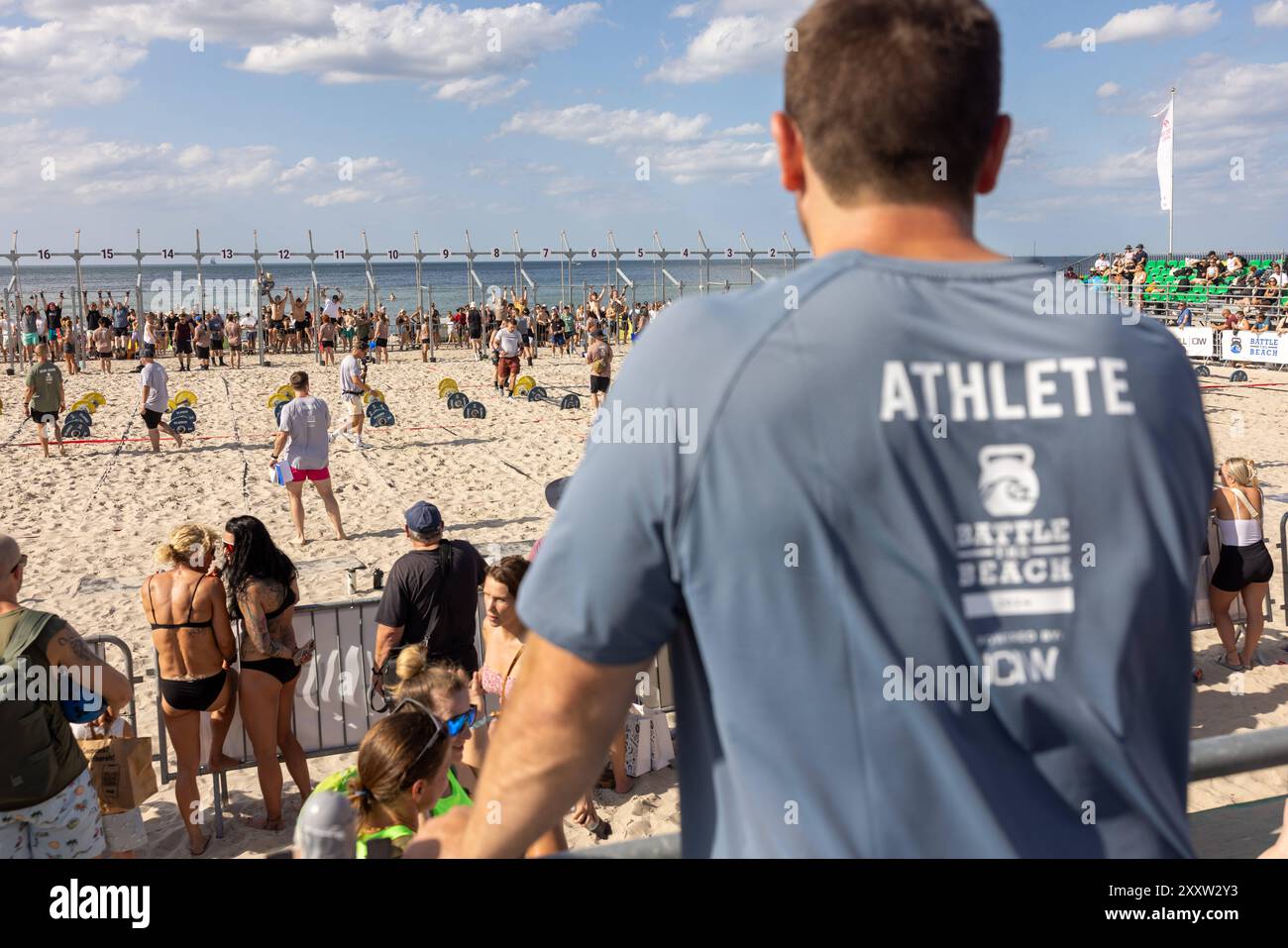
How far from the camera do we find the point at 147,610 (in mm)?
5062

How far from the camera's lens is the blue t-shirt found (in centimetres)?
85

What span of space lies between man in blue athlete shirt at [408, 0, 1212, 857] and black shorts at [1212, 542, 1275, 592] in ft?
22.8

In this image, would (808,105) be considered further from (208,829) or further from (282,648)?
(208,829)

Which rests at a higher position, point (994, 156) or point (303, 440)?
point (994, 156)

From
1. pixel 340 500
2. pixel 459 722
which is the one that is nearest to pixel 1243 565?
pixel 459 722

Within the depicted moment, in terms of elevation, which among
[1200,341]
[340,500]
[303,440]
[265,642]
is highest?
[1200,341]

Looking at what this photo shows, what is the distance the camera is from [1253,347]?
2275cm

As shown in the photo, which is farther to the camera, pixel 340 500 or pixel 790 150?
pixel 340 500

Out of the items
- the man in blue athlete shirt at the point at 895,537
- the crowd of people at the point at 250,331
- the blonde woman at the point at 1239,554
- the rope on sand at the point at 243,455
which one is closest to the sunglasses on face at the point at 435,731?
the man in blue athlete shirt at the point at 895,537

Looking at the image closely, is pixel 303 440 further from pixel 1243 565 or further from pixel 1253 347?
pixel 1253 347

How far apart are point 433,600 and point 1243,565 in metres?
5.45

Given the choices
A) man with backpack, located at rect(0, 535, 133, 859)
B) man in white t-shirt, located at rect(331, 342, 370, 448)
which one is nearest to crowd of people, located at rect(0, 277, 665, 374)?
man in white t-shirt, located at rect(331, 342, 370, 448)
